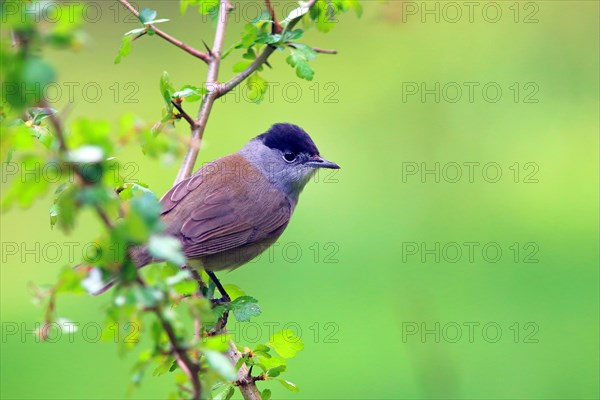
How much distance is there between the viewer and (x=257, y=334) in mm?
5809

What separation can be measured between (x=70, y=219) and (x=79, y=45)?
24 cm

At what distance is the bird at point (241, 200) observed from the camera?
3.71 meters

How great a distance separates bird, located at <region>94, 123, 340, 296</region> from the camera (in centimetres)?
371

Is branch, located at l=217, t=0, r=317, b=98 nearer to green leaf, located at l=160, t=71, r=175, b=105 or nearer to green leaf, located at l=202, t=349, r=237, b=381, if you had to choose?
green leaf, located at l=160, t=71, r=175, b=105

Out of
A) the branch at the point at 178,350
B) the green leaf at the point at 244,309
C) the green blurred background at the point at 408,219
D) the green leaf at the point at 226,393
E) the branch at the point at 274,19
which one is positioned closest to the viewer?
the branch at the point at 178,350

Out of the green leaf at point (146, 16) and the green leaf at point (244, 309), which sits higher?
the green leaf at point (146, 16)

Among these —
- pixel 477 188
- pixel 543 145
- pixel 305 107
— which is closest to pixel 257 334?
pixel 477 188

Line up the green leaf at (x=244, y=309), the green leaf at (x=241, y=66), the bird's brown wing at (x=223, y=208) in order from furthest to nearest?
1. the bird's brown wing at (x=223, y=208)
2. the green leaf at (x=241, y=66)
3. the green leaf at (x=244, y=309)

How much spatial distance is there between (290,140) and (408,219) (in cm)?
361

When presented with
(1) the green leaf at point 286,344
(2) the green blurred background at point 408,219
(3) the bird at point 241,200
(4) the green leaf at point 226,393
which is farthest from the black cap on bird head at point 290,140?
(4) the green leaf at point 226,393

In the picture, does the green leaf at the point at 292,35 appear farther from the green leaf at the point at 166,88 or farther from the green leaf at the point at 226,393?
the green leaf at the point at 226,393

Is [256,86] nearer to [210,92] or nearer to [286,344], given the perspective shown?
[210,92]

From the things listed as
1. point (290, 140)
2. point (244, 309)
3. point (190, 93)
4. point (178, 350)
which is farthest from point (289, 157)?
point (178, 350)

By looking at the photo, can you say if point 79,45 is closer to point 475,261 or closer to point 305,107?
point 475,261
